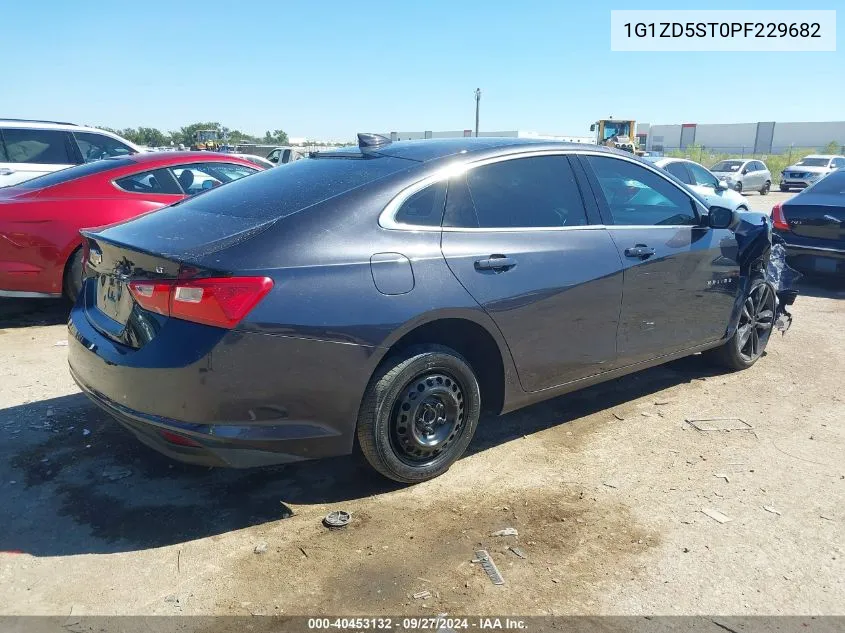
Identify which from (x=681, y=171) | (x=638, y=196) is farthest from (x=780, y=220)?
(x=638, y=196)

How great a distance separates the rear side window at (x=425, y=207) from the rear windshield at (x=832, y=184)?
7.34m

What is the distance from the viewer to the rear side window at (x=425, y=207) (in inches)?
131

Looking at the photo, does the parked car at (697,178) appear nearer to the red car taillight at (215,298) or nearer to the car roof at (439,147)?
the car roof at (439,147)

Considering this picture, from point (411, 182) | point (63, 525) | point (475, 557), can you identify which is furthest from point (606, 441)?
point (63, 525)

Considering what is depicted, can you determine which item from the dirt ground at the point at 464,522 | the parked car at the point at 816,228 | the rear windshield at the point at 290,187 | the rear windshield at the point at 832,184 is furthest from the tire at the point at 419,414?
the rear windshield at the point at 832,184

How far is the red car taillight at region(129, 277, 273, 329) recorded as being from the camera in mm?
2785

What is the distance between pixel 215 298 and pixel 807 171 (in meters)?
35.3

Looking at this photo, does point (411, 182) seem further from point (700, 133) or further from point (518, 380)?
point (700, 133)

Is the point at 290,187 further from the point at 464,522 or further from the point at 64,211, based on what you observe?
the point at 64,211

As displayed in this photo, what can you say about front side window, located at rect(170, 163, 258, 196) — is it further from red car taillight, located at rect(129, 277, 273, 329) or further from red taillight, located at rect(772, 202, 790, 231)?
red taillight, located at rect(772, 202, 790, 231)

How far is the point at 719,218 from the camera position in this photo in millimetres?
4785

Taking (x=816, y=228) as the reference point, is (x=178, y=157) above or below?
A: above

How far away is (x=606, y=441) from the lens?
414 centimetres

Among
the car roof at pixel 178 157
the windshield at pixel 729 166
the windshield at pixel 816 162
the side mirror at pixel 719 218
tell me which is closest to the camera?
the side mirror at pixel 719 218
